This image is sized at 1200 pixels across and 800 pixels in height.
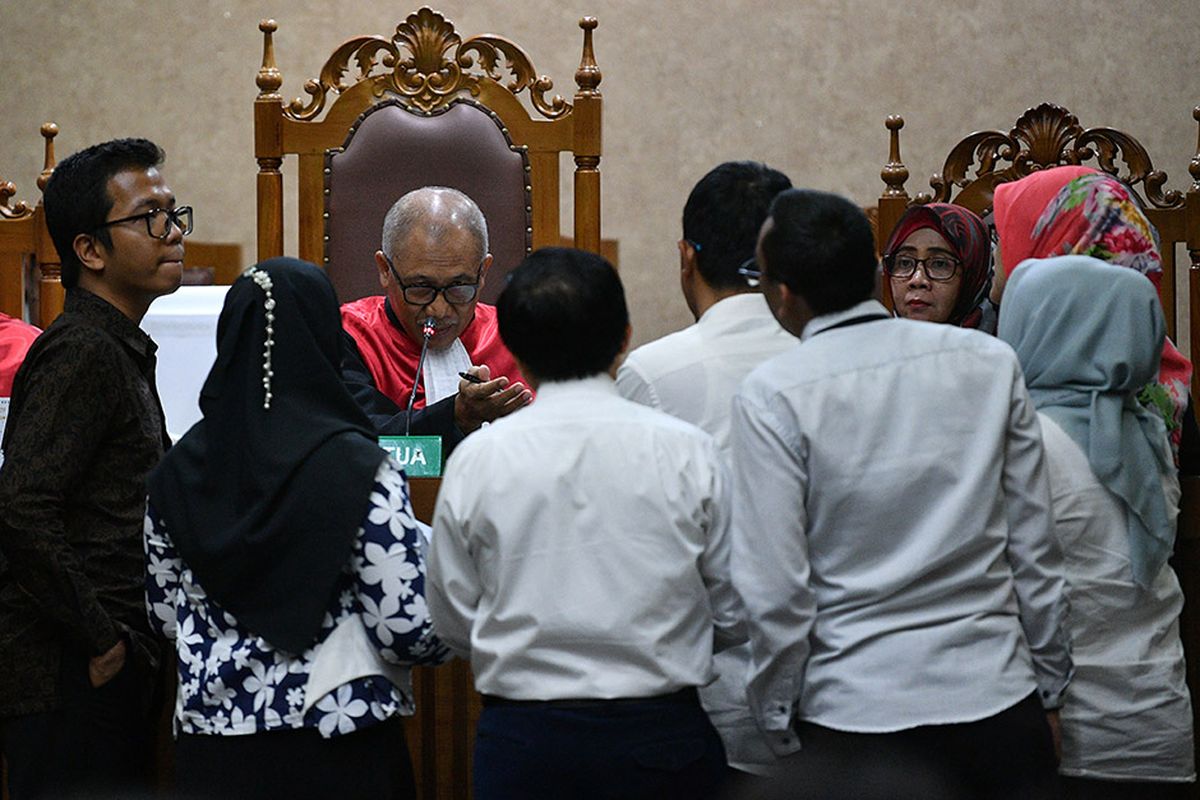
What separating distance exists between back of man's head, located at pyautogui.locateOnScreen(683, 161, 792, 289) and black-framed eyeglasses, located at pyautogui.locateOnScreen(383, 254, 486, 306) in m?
1.28

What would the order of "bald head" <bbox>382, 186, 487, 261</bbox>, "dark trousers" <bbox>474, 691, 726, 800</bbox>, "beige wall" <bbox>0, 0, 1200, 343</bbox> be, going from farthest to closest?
"beige wall" <bbox>0, 0, 1200, 343</bbox> < "bald head" <bbox>382, 186, 487, 261</bbox> < "dark trousers" <bbox>474, 691, 726, 800</bbox>

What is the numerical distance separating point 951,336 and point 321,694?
0.85m

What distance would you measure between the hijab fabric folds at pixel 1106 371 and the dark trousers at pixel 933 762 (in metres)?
0.41

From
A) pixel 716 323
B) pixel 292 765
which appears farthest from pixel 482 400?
pixel 292 765

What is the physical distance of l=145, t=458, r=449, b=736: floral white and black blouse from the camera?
5.88 feet

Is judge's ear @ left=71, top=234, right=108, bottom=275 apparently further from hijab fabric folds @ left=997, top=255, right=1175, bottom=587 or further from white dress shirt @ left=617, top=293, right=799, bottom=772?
hijab fabric folds @ left=997, top=255, right=1175, bottom=587

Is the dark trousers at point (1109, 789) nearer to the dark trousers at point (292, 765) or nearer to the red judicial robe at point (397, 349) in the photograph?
the dark trousers at point (292, 765)

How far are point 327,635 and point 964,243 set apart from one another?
1877 mm

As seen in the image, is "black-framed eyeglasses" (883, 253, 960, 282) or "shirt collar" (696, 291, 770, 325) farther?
"black-framed eyeglasses" (883, 253, 960, 282)

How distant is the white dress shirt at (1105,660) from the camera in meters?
1.98

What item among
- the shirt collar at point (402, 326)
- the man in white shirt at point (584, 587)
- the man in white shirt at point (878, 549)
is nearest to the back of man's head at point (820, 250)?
the man in white shirt at point (878, 549)

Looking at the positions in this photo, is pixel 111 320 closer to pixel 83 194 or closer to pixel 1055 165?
pixel 83 194

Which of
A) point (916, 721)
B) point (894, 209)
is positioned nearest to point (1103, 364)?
point (916, 721)

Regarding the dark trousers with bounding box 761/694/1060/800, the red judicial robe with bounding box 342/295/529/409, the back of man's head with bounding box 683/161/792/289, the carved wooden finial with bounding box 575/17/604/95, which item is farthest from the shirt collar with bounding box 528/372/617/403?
the carved wooden finial with bounding box 575/17/604/95
